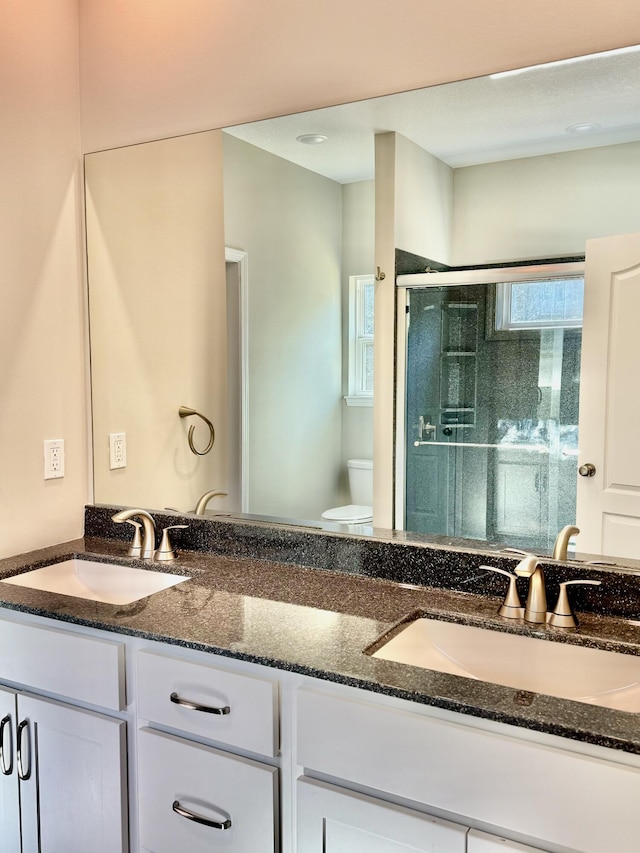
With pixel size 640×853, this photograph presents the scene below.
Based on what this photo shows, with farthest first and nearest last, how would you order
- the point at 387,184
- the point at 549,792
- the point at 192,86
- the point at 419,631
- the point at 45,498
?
the point at 45,498 → the point at 192,86 → the point at 387,184 → the point at 419,631 → the point at 549,792

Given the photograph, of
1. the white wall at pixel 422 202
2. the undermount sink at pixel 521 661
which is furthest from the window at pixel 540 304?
the undermount sink at pixel 521 661

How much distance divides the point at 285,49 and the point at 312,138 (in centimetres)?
24

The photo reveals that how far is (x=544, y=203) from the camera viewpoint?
1528 mm

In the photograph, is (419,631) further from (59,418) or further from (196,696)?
(59,418)

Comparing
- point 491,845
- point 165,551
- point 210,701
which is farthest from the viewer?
point 165,551

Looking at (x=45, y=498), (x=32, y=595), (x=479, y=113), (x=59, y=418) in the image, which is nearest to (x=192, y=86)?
(x=479, y=113)

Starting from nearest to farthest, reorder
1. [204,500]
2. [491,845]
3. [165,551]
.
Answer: [491,845] → [165,551] → [204,500]

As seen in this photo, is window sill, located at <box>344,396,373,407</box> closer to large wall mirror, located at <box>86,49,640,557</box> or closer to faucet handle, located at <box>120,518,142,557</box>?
large wall mirror, located at <box>86,49,640,557</box>

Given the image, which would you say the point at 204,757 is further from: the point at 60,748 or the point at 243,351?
the point at 243,351

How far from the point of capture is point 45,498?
210 cm

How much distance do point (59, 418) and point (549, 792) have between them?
165 cm

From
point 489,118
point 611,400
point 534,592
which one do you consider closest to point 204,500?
point 534,592

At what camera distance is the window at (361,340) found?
1751mm

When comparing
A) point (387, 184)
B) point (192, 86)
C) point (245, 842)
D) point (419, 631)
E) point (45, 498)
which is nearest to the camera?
point (245, 842)
